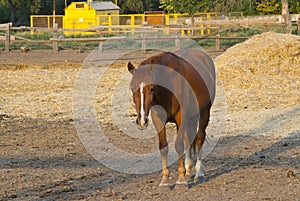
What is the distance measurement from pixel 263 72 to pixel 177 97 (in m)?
11.5

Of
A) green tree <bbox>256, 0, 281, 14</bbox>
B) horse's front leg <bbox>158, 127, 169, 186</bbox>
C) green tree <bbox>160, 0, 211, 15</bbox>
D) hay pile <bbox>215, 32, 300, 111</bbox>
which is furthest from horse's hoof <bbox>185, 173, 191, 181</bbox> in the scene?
green tree <bbox>160, 0, 211, 15</bbox>

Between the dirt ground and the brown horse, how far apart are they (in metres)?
0.47

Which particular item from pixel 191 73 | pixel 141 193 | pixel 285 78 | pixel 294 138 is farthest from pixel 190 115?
pixel 285 78

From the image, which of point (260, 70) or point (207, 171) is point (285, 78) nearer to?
point (260, 70)

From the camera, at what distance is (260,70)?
1792 cm

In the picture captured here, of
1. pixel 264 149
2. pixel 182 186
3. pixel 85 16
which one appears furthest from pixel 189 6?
pixel 182 186

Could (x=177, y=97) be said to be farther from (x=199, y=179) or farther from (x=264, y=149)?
(x=264, y=149)

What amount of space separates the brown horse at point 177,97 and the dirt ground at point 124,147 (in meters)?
0.47

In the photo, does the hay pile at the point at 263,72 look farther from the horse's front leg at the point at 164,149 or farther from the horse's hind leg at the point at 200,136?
the horse's front leg at the point at 164,149

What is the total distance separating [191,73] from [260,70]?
36.5 feet

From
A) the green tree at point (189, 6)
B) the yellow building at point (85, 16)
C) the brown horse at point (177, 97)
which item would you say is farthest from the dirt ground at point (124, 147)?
the yellow building at point (85, 16)

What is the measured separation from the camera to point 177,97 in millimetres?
6750

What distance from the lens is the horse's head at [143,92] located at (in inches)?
239

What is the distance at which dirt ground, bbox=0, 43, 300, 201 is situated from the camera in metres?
6.92
